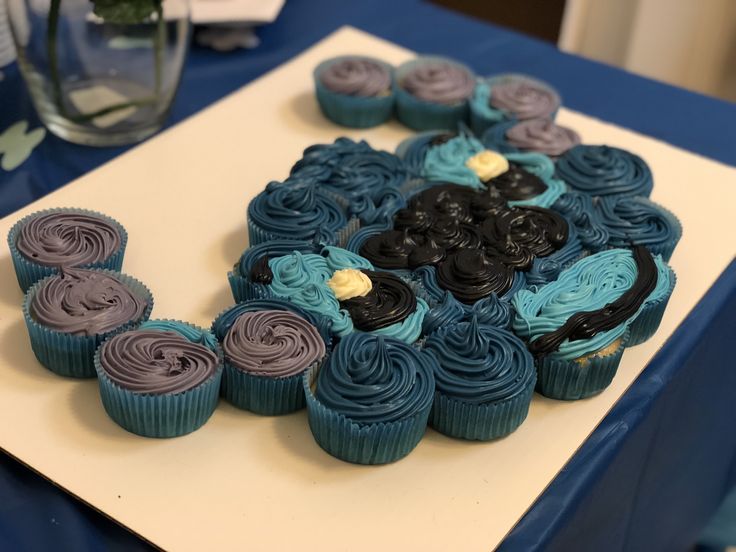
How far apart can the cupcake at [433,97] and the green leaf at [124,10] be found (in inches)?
21.8

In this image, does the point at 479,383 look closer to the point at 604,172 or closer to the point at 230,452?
the point at 230,452

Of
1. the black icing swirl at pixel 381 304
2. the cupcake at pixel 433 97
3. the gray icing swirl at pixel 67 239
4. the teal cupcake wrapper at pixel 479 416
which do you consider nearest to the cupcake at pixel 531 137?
the cupcake at pixel 433 97

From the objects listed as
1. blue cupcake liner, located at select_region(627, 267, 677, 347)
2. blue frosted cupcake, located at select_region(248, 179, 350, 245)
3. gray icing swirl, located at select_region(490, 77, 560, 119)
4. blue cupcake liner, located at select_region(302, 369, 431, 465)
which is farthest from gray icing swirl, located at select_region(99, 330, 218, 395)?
gray icing swirl, located at select_region(490, 77, 560, 119)

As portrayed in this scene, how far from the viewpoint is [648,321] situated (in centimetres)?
166

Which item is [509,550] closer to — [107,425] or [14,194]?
[107,425]

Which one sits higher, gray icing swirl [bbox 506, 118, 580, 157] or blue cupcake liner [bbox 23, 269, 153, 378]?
gray icing swirl [bbox 506, 118, 580, 157]

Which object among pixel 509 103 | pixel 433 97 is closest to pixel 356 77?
pixel 433 97

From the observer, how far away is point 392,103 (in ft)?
7.26

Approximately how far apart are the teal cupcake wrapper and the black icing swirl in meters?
0.16

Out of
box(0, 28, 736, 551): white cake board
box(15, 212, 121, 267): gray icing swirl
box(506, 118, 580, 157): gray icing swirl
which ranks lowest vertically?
box(0, 28, 736, 551): white cake board

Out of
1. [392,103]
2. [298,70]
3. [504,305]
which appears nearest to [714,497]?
[504,305]

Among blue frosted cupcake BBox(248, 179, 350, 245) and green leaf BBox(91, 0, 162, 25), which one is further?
green leaf BBox(91, 0, 162, 25)

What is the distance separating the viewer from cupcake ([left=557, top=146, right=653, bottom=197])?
1.92 m

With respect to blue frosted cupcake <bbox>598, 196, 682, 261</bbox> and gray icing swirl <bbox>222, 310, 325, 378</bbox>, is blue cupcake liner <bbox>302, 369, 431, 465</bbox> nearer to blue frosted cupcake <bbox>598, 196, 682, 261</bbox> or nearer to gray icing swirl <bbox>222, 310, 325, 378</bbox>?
gray icing swirl <bbox>222, 310, 325, 378</bbox>
